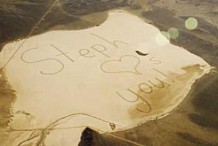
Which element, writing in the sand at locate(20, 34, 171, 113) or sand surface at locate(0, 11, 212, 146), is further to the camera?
writing in the sand at locate(20, 34, 171, 113)

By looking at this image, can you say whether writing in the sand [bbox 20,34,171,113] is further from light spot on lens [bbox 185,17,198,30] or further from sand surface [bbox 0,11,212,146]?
light spot on lens [bbox 185,17,198,30]

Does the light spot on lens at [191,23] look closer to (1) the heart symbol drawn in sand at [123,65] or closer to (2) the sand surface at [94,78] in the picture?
(2) the sand surface at [94,78]

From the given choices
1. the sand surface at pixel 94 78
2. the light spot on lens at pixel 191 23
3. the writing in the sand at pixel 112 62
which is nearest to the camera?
the sand surface at pixel 94 78

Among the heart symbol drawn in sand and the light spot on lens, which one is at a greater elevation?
the light spot on lens

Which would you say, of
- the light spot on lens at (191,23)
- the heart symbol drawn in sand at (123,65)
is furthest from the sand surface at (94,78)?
the light spot on lens at (191,23)

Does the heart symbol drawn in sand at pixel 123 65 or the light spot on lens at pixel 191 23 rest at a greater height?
the light spot on lens at pixel 191 23

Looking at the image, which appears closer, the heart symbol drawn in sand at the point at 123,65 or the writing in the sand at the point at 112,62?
the writing in the sand at the point at 112,62

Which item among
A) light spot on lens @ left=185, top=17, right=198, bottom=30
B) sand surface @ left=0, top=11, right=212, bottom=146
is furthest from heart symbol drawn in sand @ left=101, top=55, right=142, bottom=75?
→ light spot on lens @ left=185, top=17, right=198, bottom=30

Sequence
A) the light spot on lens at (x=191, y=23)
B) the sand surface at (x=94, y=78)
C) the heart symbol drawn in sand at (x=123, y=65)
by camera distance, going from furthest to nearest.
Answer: the light spot on lens at (x=191, y=23) < the heart symbol drawn in sand at (x=123, y=65) < the sand surface at (x=94, y=78)
